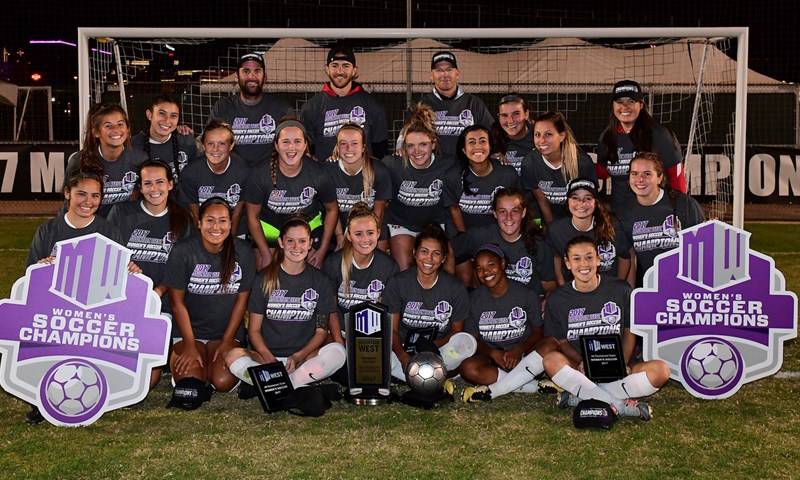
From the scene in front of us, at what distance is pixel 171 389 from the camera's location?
480 centimetres

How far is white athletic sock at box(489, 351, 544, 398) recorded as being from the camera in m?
4.54

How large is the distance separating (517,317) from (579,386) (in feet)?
2.22

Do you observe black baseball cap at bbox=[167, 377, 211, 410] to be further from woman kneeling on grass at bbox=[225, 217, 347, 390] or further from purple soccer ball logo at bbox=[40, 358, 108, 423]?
purple soccer ball logo at bbox=[40, 358, 108, 423]

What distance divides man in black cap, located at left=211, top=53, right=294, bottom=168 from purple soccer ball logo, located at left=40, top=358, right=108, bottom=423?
2.07 m

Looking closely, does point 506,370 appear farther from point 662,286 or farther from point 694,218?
point 694,218

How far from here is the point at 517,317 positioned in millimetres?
4781

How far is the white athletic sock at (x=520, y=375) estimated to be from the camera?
454 centimetres

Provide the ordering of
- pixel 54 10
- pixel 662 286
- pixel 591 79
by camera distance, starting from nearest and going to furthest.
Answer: pixel 662 286
pixel 591 79
pixel 54 10

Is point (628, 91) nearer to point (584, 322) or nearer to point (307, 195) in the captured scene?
point (584, 322)

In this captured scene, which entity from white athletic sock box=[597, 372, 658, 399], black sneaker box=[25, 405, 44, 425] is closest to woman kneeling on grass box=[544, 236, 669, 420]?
white athletic sock box=[597, 372, 658, 399]

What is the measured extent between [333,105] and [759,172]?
27.2ft

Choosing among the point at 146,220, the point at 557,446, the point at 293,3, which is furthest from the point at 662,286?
the point at 293,3

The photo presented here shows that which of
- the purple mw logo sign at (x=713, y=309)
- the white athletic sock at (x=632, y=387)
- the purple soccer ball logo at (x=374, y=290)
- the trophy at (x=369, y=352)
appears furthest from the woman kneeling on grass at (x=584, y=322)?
the purple soccer ball logo at (x=374, y=290)

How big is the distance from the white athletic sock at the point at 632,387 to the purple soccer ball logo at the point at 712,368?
0.36 meters
